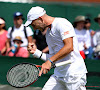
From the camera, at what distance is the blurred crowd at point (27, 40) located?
709 centimetres

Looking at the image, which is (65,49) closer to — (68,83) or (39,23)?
(39,23)

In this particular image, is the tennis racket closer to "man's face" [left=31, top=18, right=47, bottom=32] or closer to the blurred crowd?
"man's face" [left=31, top=18, right=47, bottom=32]

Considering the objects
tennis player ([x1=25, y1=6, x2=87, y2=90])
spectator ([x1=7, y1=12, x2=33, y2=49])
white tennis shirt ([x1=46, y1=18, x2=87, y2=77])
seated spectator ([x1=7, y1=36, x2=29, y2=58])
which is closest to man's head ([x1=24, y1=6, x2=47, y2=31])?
tennis player ([x1=25, y1=6, x2=87, y2=90])

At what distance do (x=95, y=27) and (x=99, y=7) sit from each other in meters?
0.79

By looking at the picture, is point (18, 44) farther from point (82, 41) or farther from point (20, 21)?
point (82, 41)

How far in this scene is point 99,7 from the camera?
9.41 metres

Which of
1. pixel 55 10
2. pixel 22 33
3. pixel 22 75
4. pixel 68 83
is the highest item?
pixel 55 10

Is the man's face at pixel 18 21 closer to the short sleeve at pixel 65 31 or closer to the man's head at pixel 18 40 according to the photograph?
the man's head at pixel 18 40

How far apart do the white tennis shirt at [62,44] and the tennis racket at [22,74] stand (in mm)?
383

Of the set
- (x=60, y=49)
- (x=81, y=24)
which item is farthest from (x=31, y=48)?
(x=81, y=24)

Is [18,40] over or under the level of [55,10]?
under

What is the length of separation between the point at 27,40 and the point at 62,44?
3.33 metres

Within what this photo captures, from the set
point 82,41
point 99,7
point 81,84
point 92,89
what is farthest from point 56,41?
point 99,7

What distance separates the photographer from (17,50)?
7055mm
